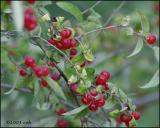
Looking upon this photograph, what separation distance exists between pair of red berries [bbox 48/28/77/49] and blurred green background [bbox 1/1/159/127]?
1.15 m

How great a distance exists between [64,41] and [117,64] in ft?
6.43

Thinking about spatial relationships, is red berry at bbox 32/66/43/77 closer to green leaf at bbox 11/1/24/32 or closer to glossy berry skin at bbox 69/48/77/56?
glossy berry skin at bbox 69/48/77/56

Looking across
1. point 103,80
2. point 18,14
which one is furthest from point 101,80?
point 18,14

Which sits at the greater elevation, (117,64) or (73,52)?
(117,64)

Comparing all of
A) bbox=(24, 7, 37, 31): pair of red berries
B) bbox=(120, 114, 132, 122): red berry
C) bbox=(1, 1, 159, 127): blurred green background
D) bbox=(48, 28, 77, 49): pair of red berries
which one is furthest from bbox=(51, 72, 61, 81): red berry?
bbox=(1, 1, 159, 127): blurred green background

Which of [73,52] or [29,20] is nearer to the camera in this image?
[29,20]

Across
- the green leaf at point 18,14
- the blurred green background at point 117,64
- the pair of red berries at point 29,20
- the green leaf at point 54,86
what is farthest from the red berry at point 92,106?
the blurred green background at point 117,64

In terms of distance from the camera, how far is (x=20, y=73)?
5.78 feet

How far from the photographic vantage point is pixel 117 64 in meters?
3.58

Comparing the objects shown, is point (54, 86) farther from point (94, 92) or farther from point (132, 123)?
point (132, 123)

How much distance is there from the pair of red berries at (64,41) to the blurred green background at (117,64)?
3.78ft

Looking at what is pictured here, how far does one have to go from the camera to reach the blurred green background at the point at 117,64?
9.66 feet

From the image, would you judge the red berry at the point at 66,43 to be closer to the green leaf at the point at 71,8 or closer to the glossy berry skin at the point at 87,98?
the glossy berry skin at the point at 87,98

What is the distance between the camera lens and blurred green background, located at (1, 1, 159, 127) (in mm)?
2945
